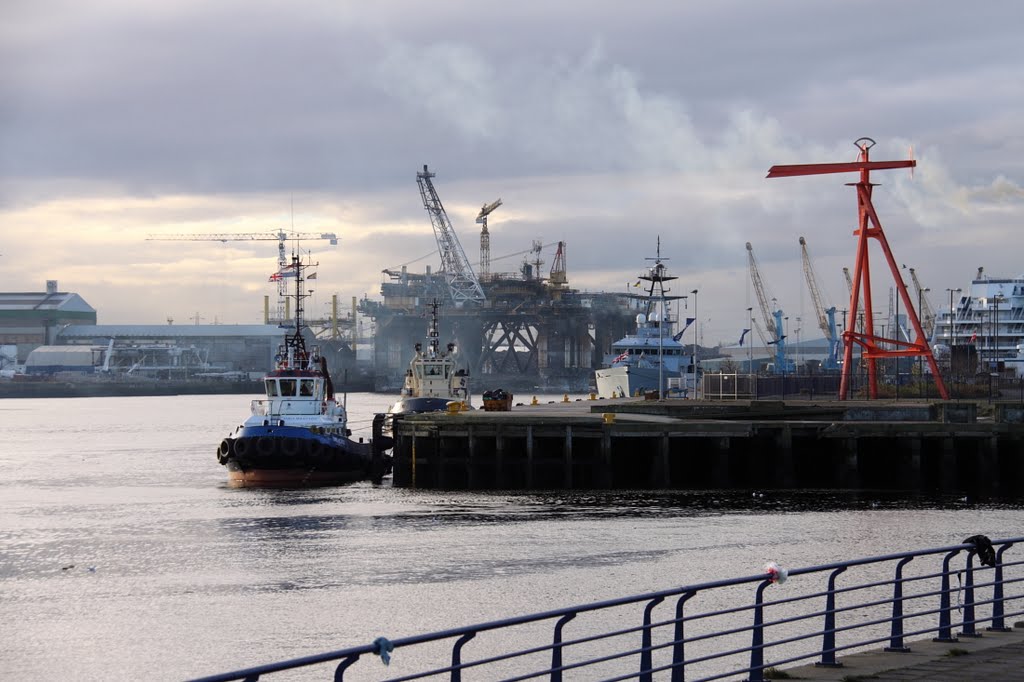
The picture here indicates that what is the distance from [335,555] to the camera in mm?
37969

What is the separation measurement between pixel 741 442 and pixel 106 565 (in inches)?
1095

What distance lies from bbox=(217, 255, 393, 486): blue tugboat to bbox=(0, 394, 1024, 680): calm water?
146cm

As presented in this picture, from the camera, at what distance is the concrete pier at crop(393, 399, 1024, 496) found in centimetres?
5288

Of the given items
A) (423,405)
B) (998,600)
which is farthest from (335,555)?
(423,405)

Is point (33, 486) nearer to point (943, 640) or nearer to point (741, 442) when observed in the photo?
point (741, 442)

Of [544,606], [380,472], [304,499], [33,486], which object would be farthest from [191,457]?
[544,606]

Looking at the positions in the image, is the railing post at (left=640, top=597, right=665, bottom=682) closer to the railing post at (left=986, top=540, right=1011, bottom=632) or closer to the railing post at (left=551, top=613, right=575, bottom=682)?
the railing post at (left=551, top=613, right=575, bottom=682)

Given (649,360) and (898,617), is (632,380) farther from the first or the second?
(898,617)

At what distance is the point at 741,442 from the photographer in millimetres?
55031

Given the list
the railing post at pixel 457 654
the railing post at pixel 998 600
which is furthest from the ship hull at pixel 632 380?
the railing post at pixel 457 654

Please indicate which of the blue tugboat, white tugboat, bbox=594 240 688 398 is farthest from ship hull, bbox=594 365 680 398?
the blue tugboat

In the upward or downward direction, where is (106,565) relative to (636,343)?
downward

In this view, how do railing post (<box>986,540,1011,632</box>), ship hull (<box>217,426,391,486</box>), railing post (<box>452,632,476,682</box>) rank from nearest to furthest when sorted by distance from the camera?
1. railing post (<box>452,632,476,682</box>)
2. railing post (<box>986,540,1011,632</box>)
3. ship hull (<box>217,426,391,486</box>)

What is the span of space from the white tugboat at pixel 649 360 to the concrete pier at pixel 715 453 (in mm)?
49614
